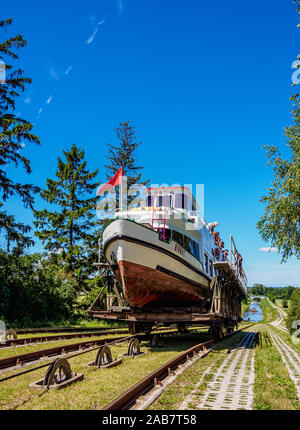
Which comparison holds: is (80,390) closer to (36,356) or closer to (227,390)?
(227,390)

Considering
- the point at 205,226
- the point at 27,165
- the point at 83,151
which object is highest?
the point at 83,151

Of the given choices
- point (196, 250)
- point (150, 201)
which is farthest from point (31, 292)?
point (196, 250)

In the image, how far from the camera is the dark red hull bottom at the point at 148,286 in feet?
38.7

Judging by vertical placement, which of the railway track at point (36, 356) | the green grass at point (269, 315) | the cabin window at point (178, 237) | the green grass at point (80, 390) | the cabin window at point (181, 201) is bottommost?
the green grass at point (269, 315)

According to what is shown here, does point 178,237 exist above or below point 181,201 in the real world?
below

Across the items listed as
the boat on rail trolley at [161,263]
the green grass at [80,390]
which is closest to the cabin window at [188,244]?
the boat on rail trolley at [161,263]

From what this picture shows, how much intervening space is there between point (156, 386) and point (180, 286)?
688 centimetres

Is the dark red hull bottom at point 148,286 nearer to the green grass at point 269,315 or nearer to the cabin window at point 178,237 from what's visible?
the cabin window at point 178,237

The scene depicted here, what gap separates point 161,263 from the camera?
12.1 metres

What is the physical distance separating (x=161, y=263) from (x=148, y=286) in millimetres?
1025

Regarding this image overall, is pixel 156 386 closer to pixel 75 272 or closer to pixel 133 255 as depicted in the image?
pixel 133 255

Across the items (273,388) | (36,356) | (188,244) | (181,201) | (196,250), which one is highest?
(181,201)

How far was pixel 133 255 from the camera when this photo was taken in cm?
1168
